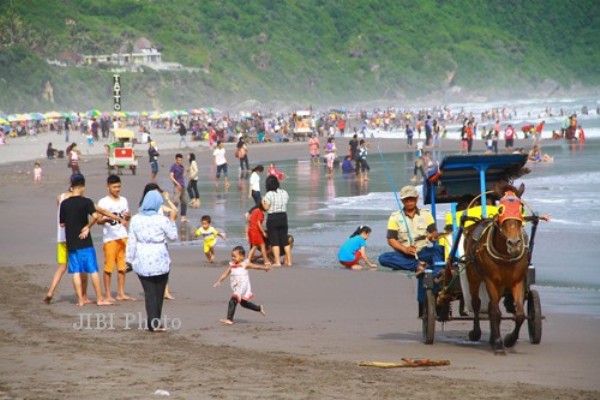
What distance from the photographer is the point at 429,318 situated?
1138 centimetres

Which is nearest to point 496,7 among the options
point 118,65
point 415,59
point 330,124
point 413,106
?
point 415,59

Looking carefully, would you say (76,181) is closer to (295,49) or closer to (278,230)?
(278,230)

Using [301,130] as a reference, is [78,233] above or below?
below

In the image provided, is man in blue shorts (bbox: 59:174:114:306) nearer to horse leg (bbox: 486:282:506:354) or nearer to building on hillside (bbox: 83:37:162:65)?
horse leg (bbox: 486:282:506:354)

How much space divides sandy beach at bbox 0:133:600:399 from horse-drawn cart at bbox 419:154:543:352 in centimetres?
32

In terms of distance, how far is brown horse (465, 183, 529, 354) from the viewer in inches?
415

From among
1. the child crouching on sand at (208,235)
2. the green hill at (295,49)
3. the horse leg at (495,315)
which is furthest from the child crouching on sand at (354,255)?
the green hill at (295,49)

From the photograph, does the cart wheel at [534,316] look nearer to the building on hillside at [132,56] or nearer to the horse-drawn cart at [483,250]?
the horse-drawn cart at [483,250]

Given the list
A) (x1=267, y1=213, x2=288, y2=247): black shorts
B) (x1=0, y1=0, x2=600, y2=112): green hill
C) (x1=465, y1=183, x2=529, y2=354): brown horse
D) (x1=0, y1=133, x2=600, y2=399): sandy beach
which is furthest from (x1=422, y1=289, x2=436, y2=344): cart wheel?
(x1=0, y1=0, x2=600, y2=112): green hill

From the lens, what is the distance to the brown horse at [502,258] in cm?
1054

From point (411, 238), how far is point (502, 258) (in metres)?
1.55

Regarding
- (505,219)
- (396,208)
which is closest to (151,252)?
(505,219)

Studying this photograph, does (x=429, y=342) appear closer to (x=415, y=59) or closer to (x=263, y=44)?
(x=263, y=44)

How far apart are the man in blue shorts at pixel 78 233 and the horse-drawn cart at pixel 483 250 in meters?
3.89
